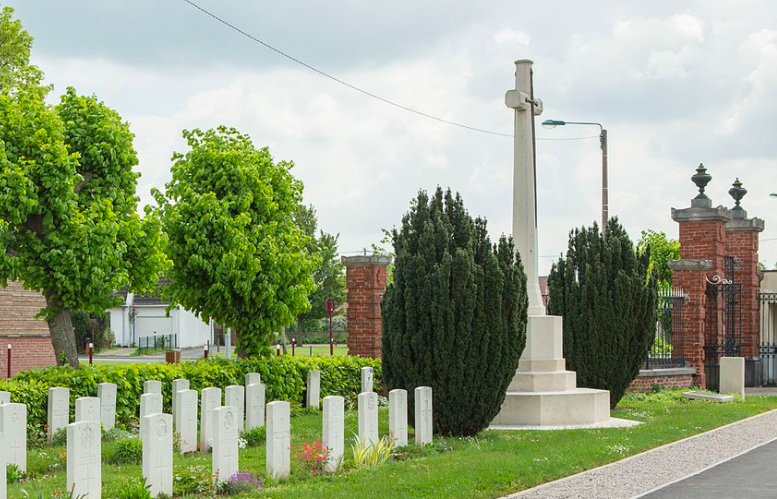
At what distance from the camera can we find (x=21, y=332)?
26.7m

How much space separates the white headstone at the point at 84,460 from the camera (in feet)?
28.3

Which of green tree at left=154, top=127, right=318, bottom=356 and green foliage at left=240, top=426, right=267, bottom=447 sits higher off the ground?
green tree at left=154, top=127, right=318, bottom=356

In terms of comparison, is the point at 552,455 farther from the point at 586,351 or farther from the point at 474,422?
the point at 586,351

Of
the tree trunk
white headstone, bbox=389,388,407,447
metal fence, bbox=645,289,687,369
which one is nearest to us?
white headstone, bbox=389,388,407,447

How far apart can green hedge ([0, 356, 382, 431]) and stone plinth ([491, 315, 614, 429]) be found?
13.7ft

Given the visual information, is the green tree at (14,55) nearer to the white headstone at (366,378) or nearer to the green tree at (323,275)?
the white headstone at (366,378)

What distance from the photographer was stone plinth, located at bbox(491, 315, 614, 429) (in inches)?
612

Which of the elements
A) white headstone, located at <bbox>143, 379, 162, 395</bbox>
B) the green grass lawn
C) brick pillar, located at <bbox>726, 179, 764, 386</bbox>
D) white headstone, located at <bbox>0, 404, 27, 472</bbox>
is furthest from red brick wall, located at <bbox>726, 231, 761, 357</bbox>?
white headstone, located at <bbox>0, 404, 27, 472</bbox>

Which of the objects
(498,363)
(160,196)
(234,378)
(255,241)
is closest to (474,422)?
(498,363)

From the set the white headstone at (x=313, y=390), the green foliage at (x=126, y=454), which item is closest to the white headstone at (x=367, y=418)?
the green foliage at (x=126, y=454)

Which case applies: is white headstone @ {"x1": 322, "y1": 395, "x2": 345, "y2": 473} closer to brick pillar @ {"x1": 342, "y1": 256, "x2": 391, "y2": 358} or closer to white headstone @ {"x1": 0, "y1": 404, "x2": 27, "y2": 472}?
white headstone @ {"x1": 0, "y1": 404, "x2": 27, "y2": 472}

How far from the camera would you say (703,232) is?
25.0 m

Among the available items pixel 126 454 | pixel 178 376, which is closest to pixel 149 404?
pixel 126 454

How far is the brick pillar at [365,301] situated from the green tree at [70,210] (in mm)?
4639
